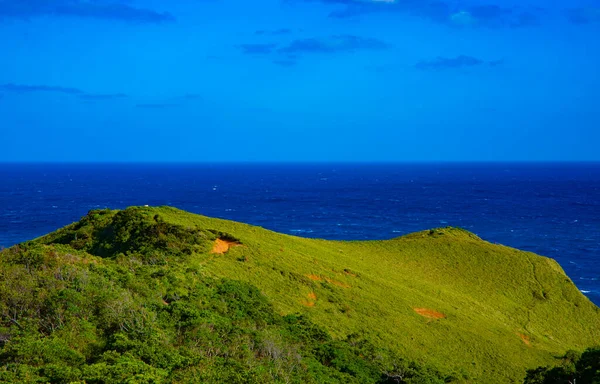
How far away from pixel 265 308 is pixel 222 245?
44.3 ft

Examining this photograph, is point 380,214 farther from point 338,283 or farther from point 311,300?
point 311,300

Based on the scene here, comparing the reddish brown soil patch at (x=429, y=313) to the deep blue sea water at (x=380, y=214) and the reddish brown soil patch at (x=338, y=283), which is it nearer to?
the reddish brown soil patch at (x=338, y=283)

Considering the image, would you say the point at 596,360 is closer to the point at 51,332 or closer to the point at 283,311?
the point at 283,311

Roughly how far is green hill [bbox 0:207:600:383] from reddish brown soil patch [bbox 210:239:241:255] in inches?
6.3

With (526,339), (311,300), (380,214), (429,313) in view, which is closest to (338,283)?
(311,300)

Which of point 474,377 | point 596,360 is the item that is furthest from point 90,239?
point 596,360

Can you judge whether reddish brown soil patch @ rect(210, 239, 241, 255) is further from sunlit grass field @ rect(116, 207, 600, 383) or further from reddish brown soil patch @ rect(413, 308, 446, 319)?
reddish brown soil patch @ rect(413, 308, 446, 319)

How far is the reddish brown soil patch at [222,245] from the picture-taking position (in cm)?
4498

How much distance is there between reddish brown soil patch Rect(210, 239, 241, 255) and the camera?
44984 millimetres

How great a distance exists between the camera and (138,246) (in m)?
43.1

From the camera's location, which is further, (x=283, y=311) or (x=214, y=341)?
(x=283, y=311)

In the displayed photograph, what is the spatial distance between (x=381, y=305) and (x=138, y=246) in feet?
68.1

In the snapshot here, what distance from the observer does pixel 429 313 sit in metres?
45.9

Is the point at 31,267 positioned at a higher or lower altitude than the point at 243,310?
higher
